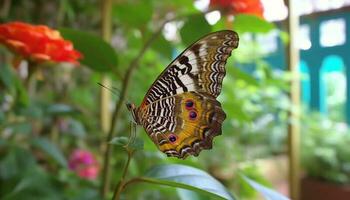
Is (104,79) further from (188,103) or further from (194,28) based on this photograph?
(188,103)

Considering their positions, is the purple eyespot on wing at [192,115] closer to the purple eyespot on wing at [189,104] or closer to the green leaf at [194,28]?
the purple eyespot on wing at [189,104]

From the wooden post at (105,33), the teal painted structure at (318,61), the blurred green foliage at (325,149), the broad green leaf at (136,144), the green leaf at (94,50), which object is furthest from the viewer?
the blurred green foliage at (325,149)

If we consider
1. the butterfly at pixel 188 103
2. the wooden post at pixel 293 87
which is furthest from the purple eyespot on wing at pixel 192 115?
the wooden post at pixel 293 87

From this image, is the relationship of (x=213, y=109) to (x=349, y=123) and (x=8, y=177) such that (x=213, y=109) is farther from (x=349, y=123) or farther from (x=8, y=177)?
(x=349, y=123)

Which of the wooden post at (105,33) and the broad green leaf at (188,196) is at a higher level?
the wooden post at (105,33)

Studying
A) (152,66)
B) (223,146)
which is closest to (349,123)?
(223,146)
